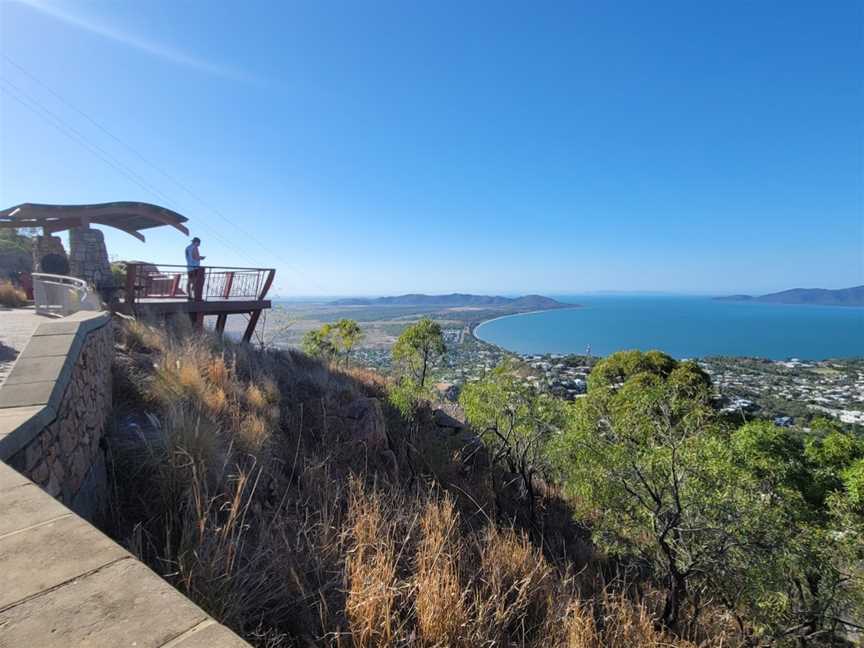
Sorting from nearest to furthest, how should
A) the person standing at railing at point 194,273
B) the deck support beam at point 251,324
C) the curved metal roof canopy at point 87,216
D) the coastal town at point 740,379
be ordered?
the person standing at railing at point 194,273, the curved metal roof canopy at point 87,216, the deck support beam at point 251,324, the coastal town at point 740,379

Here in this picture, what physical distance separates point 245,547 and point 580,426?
384 cm

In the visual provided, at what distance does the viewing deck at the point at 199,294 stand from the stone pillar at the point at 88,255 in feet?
7.65

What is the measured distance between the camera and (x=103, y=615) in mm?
961

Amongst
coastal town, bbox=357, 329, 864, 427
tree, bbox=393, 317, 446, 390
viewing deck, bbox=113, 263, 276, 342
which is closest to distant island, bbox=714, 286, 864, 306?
coastal town, bbox=357, 329, 864, 427

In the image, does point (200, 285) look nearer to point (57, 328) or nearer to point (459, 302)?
point (57, 328)

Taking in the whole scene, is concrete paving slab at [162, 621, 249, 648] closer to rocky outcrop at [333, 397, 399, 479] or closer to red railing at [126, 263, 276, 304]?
rocky outcrop at [333, 397, 399, 479]

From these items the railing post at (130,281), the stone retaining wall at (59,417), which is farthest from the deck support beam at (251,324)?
the stone retaining wall at (59,417)

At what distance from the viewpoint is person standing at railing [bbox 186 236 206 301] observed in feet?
31.6

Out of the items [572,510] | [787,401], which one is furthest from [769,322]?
[572,510]

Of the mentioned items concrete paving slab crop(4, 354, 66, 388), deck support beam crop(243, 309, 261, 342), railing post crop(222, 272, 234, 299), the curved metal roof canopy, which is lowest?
deck support beam crop(243, 309, 261, 342)

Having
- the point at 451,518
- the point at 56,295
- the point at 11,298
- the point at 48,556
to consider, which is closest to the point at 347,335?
the point at 56,295

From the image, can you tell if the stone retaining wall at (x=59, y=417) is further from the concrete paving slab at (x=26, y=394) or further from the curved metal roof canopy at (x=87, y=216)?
the curved metal roof canopy at (x=87, y=216)

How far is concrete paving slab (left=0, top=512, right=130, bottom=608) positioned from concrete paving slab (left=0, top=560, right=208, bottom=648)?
0.15ft

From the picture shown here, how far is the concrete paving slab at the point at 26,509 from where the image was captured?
1302 millimetres
